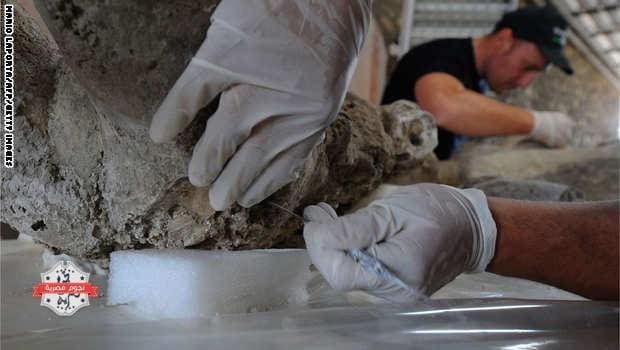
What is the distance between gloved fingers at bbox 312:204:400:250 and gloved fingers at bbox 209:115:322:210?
0.30 feet

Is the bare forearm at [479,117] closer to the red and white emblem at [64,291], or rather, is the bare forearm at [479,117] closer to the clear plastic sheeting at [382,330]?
the clear plastic sheeting at [382,330]

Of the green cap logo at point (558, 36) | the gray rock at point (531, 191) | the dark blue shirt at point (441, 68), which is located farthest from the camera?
the green cap logo at point (558, 36)

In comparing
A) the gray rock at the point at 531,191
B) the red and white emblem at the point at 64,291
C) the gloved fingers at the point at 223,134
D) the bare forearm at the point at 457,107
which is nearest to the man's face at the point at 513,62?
the bare forearm at the point at 457,107

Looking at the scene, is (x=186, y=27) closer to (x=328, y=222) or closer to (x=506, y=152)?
(x=328, y=222)

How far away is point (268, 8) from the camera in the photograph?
493 millimetres

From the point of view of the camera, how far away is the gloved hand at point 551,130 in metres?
1.56

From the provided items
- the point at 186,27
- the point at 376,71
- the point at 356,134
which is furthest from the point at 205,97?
the point at 376,71

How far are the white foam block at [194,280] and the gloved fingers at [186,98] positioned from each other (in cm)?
22

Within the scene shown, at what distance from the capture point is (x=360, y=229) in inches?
22.9

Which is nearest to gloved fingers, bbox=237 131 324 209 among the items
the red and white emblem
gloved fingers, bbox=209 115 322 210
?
gloved fingers, bbox=209 115 322 210

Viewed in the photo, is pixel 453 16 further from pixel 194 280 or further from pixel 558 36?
pixel 194 280

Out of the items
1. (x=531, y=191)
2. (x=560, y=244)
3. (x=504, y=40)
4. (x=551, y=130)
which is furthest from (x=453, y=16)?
(x=560, y=244)

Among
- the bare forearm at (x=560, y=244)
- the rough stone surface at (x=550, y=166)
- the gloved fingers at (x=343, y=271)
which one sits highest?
the gloved fingers at (x=343, y=271)

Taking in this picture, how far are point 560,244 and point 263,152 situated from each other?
0.47 metres
